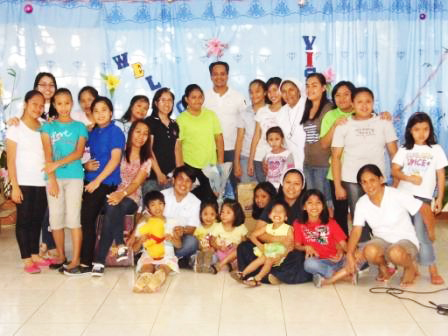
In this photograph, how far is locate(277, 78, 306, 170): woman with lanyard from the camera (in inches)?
167

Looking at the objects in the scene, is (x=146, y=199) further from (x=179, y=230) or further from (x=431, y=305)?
(x=431, y=305)

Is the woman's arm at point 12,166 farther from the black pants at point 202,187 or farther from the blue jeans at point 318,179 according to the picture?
the blue jeans at point 318,179

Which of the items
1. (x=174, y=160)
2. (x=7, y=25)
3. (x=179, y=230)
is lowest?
(x=179, y=230)

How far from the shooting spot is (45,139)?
3.84m

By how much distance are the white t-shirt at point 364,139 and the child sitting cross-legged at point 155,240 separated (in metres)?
1.25

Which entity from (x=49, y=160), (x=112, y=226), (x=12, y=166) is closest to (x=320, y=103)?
(x=112, y=226)

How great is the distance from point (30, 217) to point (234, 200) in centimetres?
138

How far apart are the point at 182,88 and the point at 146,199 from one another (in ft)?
5.89

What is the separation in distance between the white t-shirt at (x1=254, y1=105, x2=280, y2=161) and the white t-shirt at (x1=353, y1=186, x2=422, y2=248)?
106cm

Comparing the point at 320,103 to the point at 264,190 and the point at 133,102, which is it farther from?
the point at 133,102

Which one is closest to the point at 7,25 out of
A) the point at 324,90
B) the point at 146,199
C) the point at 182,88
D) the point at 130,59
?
the point at 130,59

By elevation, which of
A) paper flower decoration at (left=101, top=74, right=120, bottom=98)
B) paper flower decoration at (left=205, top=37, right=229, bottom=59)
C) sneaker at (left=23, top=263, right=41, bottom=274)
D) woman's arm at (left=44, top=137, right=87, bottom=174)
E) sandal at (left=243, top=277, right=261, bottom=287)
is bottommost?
sandal at (left=243, top=277, right=261, bottom=287)

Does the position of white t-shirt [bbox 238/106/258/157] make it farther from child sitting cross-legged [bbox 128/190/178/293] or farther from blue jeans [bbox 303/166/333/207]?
child sitting cross-legged [bbox 128/190/178/293]

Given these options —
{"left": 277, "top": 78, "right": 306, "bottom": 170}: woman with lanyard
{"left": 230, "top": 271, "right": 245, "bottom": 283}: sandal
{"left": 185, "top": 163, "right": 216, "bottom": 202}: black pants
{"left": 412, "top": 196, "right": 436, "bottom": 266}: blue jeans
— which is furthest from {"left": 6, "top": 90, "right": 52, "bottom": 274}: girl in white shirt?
{"left": 412, "top": 196, "right": 436, "bottom": 266}: blue jeans
